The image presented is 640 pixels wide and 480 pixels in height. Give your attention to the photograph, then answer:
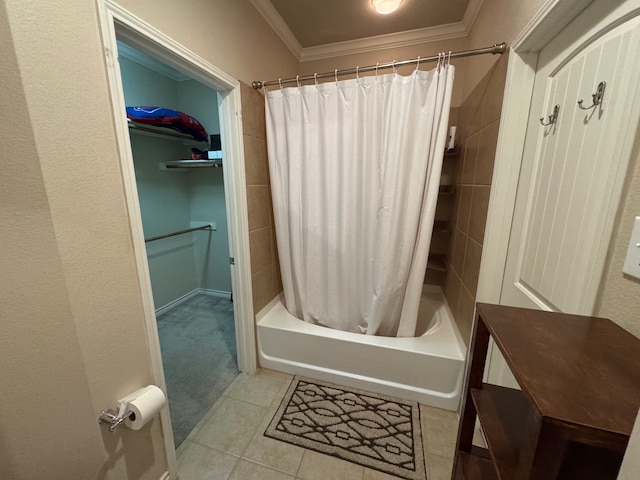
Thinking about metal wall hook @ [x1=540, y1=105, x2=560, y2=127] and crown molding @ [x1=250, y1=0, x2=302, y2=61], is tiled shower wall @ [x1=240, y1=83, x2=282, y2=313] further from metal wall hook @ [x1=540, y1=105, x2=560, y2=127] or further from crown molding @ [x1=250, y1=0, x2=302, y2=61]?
metal wall hook @ [x1=540, y1=105, x2=560, y2=127]

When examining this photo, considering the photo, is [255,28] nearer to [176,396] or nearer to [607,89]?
[607,89]

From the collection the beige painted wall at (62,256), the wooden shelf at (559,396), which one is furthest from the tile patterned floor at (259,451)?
the wooden shelf at (559,396)

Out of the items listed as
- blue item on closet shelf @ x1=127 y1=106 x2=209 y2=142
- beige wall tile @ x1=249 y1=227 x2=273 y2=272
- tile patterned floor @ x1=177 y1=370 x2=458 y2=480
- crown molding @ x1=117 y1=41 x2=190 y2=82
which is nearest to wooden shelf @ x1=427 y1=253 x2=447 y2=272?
tile patterned floor @ x1=177 y1=370 x2=458 y2=480

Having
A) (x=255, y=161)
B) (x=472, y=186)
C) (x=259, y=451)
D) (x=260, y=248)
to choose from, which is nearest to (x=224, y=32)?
(x=255, y=161)

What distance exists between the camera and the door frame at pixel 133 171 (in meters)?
0.83

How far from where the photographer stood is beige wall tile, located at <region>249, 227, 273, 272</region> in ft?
5.46

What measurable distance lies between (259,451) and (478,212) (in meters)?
1.74

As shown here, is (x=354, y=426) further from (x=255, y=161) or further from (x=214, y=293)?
(x=214, y=293)

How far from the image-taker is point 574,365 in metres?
0.47

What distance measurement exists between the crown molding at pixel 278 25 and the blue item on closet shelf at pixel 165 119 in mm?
1099

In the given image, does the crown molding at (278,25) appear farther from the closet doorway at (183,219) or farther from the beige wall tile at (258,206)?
the beige wall tile at (258,206)

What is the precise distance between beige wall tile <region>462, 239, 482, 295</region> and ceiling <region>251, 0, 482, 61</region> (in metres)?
1.60

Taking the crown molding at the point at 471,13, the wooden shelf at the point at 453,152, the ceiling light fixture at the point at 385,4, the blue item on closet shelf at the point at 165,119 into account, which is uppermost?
the crown molding at the point at 471,13

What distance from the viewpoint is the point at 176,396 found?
1639mm
